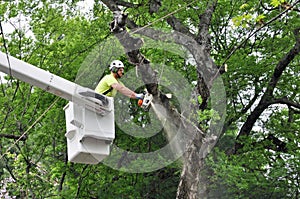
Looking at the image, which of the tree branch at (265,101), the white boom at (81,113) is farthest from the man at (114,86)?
the tree branch at (265,101)

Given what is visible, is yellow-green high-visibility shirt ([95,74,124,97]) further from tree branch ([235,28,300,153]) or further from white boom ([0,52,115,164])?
tree branch ([235,28,300,153])

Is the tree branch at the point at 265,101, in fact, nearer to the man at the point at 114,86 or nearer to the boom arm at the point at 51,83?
the man at the point at 114,86

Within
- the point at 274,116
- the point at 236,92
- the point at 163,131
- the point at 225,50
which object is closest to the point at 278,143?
the point at 274,116

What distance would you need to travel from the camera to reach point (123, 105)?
36.0 ft

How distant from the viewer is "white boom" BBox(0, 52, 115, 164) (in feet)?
17.4

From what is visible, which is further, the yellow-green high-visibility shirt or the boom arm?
the yellow-green high-visibility shirt

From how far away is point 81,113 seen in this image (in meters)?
5.36

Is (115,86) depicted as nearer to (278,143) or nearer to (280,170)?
(280,170)

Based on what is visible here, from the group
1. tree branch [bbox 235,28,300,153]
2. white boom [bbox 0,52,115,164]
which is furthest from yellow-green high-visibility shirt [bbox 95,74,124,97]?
tree branch [bbox 235,28,300,153]

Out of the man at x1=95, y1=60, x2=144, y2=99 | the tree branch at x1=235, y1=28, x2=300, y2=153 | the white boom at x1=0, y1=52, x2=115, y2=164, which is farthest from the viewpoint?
the tree branch at x1=235, y1=28, x2=300, y2=153

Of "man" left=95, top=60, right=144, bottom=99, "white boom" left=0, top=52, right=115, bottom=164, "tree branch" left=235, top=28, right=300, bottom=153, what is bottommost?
"white boom" left=0, top=52, right=115, bottom=164

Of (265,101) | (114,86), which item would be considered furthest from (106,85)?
(265,101)

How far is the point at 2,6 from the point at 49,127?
7.91ft

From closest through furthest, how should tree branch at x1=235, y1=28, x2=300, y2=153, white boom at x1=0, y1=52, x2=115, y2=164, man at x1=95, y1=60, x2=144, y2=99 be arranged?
white boom at x1=0, y1=52, x2=115, y2=164, man at x1=95, y1=60, x2=144, y2=99, tree branch at x1=235, y1=28, x2=300, y2=153
